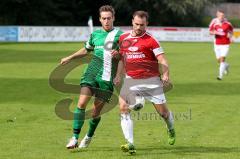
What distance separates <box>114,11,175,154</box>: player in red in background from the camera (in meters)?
10.7

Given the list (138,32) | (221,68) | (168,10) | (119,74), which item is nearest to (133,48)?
(138,32)

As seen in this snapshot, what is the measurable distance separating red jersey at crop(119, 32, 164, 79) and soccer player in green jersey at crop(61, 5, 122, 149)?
0.21 meters

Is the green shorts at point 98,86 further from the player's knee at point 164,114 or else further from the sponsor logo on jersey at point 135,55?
the player's knee at point 164,114

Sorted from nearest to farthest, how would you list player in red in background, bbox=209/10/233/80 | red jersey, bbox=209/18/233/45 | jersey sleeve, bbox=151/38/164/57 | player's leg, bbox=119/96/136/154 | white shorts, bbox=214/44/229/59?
player's leg, bbox=119/96/136/154 < jersey sleeve, bbox=151/38/164/57 < white shorts, bbox=214/44/229/59 < player in red in background, bbox=209/10/233/80 < red jersey, bbox=209/18/233/45

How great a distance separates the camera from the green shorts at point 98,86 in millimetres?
11133

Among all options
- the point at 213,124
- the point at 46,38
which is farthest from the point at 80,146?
the point at 46,38

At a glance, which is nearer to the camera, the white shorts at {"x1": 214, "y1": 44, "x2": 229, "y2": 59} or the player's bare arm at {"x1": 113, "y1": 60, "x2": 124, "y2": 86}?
the player's bare arm at {"x1": 113, "y1": 60, "x2": 124, "y2": 86}

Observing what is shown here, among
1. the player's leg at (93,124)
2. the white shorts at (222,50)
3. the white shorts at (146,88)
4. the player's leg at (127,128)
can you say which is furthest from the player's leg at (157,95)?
the white shorts at (222,50)

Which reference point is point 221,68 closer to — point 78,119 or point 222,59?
point 222,59

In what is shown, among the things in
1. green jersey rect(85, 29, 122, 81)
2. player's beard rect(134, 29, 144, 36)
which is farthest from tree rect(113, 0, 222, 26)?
player's beard rect(134, 29, 144, 36)

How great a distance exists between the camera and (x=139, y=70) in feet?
36.2

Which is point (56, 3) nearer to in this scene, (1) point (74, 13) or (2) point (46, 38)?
(1) point (74, 13)

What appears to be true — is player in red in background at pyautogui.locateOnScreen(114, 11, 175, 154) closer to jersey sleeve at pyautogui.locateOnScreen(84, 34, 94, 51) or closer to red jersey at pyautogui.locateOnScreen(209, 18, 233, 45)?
jersey sleeve at pyautogui.locateOnScreen(84, 34, 94, 51)

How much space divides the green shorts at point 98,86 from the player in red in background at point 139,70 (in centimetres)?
19
